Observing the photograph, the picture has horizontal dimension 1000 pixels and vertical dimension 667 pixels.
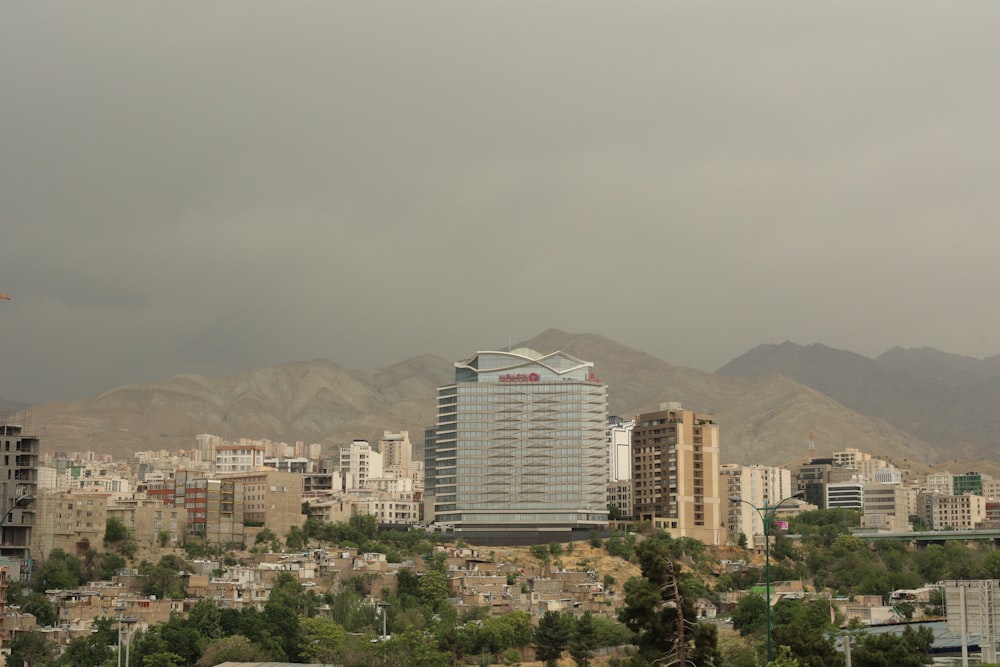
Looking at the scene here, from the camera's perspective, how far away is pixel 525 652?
11712 centimetres

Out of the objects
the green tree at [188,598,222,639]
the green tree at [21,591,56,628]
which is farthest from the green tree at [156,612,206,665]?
the green tree at [21,591,56,628]

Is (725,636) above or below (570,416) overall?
below

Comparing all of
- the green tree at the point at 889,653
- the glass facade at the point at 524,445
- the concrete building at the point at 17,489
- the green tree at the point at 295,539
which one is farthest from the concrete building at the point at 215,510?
the green tree at the point at 889,653

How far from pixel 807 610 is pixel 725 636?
833 cm

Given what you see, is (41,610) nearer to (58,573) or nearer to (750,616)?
(58,573)

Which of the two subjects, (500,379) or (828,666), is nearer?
(828,666)

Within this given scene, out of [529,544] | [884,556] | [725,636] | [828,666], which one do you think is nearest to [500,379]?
[529,544]

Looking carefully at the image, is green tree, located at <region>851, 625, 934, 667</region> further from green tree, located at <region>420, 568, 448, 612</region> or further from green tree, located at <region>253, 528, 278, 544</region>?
green tree, located at <region>253, 528, 278, 544</region>

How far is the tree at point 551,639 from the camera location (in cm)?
11125

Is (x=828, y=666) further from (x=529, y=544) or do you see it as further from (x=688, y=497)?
(x=688, y=497)

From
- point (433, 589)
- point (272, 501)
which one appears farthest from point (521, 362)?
point (433, 589)

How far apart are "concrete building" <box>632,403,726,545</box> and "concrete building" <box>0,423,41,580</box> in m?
85.2

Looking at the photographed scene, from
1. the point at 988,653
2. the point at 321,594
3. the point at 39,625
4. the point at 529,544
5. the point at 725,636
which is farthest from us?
the point at 529,544

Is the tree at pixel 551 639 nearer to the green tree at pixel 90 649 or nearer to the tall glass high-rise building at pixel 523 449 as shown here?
the green tree at pixel 90 649
